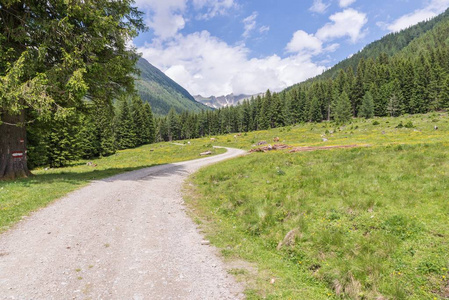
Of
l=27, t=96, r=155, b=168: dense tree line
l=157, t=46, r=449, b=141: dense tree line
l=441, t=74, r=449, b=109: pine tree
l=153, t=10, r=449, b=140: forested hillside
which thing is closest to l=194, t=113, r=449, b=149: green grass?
l=441, t=74, r=449, b=109: pine tree

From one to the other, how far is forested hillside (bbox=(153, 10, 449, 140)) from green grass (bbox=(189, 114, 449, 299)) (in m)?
84.3

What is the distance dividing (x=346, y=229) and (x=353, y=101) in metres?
111

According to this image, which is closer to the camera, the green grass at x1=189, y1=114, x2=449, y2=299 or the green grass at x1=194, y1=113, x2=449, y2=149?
the green grass at x1=189, y1=114, x2=449, y2=299

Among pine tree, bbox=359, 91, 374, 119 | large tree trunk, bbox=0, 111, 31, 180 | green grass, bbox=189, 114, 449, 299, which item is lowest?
green grass, bbox=189, 114, 449, 299

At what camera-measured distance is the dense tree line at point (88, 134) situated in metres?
19.0

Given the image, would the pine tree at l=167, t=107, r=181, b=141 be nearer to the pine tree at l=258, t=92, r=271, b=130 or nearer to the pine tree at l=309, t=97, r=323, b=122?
the pine tree at l=258, t=92, r=271, b=130

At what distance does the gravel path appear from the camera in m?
4.97

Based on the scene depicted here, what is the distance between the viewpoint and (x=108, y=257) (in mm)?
6301

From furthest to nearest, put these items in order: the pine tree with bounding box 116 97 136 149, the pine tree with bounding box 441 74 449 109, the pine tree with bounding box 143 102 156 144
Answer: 1. the pine tree with bounding box 143 102 156 144
2. the pine tree with bounding box 116 97 136 149
3. the pine tree with bounding box 441 74 449 109

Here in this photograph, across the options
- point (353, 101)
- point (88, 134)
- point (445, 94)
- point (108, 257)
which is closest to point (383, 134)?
point (108, 257)

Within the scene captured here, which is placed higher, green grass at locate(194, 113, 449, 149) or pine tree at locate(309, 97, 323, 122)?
pine tree at locate(309, 97, 323, 122)

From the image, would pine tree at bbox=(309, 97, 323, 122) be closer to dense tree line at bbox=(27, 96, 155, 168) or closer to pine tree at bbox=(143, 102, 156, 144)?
pine tree at bbox=(143, 102, 156, 144)

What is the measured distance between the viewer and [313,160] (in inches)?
647

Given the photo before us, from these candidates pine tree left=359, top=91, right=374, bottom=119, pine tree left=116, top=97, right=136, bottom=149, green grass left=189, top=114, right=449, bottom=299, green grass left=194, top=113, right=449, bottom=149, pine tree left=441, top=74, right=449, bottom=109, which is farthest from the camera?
pine tree left=359, top=91, right=374, bottom=119
